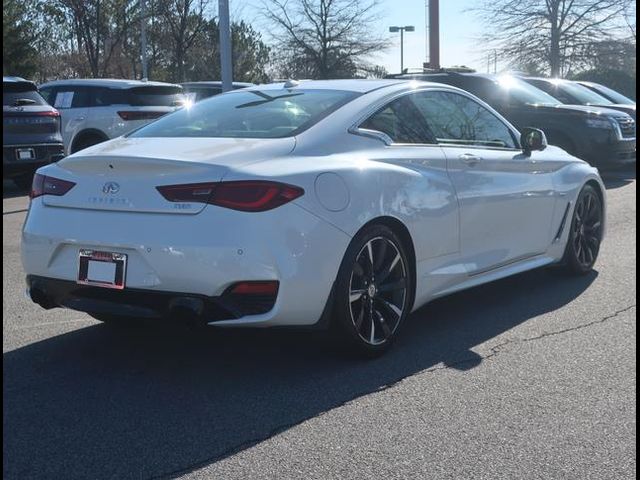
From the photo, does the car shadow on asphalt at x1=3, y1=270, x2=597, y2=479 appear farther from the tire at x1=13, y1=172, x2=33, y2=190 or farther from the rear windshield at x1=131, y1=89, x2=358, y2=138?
the tire at x1=13, y1=172, x2=33, y2=190

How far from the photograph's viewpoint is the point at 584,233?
6.77 meters

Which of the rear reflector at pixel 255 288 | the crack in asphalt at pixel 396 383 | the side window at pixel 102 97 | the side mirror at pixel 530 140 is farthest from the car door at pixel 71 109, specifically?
the rear reflector at pixel 255 288

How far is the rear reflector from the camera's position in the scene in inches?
158

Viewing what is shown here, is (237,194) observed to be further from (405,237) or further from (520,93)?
(520,93)

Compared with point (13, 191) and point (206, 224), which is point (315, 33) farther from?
point (206, 224)

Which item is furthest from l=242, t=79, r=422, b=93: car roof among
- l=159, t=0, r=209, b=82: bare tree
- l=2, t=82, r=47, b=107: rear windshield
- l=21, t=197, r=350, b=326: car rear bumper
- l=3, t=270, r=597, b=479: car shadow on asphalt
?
l=159, t=0, r=209, b=82: bare tree

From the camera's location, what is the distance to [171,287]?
13.3 feet

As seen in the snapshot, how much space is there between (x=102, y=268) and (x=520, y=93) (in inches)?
429

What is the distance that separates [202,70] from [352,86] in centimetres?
3464

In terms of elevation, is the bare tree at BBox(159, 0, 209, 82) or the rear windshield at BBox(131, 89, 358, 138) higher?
the bare tree at BBox(159, 0, 209, 82)

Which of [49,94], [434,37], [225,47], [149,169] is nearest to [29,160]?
[49,94]

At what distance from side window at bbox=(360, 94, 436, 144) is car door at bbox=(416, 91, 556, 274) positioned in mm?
109

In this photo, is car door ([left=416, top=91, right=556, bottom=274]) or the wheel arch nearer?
the wheel arch

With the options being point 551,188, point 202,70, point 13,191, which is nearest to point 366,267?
point 551,188
